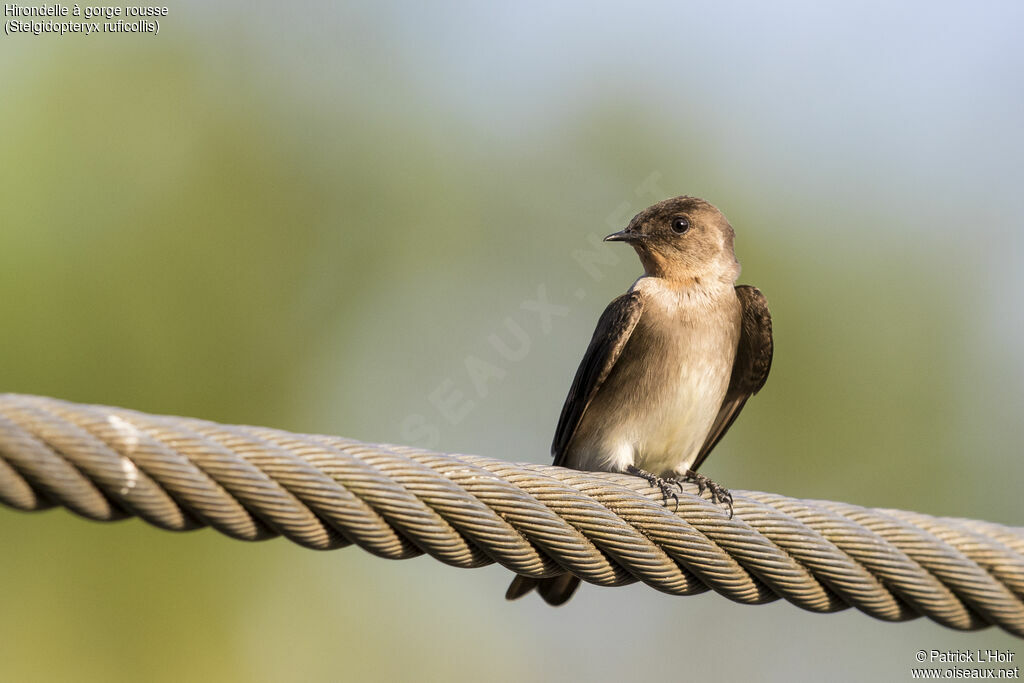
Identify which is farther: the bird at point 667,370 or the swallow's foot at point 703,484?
the bird at point 667,370

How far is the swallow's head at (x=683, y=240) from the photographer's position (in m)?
6.18

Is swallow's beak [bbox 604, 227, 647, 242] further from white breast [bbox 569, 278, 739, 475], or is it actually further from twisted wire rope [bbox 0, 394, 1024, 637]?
twisted wire rope [bbox 0, 394, 1024, 637]

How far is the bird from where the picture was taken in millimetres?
5629

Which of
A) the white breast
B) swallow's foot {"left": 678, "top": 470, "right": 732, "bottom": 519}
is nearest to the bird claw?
swallow's foot {"left": 678, "top": 470, "right": 732, "bottom": 519}

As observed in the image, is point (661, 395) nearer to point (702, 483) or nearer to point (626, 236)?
point (702, 483)

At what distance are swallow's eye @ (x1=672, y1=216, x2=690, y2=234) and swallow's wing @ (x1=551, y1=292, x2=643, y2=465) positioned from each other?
61 centimetres

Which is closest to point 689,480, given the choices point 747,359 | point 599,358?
point 599,358

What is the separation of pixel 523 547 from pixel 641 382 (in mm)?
2863

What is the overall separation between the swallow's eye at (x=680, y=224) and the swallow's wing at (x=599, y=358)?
610 millimetres

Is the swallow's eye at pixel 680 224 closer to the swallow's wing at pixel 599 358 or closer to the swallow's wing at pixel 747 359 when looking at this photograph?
the swallow's wing at pixel 747 359

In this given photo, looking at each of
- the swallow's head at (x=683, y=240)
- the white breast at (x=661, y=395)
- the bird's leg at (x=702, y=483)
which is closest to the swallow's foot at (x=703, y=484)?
the bird's leg at (x=702, y=483)

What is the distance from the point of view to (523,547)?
2.90m

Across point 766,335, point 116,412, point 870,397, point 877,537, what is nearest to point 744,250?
point 870,397

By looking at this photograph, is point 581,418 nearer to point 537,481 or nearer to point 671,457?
point 671,457
